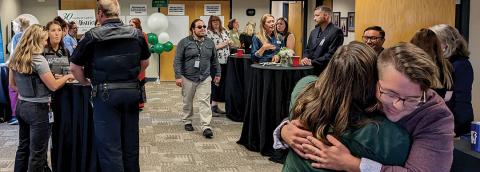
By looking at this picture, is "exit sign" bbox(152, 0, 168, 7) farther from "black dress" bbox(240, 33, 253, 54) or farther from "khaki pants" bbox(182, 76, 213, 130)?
"khaki pants" bbox(182, 76, 213, 130)

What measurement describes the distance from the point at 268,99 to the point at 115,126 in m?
1.85

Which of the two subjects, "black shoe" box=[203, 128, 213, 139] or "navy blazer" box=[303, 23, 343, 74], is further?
"black shoe" box=[203, 128, 213, 139]

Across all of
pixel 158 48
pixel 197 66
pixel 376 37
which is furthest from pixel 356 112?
pixel 158 48

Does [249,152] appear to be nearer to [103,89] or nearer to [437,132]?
[103,89]

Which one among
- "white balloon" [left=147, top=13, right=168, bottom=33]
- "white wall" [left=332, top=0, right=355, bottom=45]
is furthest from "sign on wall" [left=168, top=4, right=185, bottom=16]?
"white wall" [left=332, top=0, right=355, bottom=45]

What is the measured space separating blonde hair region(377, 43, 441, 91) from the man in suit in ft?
12.8

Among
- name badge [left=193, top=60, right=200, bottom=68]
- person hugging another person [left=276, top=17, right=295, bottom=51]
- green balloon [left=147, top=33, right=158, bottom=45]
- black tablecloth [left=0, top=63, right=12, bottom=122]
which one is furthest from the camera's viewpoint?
green balloon [left=147, top=33, right=158, bottom=45]

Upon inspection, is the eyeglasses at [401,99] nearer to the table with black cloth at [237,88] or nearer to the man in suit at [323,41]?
the man in suit at [323,41]

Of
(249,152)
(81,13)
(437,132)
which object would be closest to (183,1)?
(81,13)

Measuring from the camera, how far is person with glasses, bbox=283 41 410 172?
4.24 ft

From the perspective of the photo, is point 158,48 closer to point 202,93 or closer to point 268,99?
point 202,93

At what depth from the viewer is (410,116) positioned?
1.34 metres

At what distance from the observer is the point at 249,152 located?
16.7 feet

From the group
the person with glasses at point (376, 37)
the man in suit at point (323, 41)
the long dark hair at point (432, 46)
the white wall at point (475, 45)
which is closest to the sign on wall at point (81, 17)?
the man in suit at point (323, 41)
